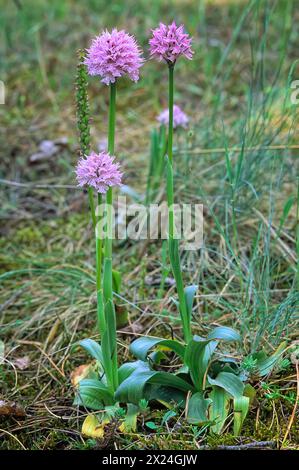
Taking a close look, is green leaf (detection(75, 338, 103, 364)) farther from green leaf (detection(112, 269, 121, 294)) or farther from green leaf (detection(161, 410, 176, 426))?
green leaf (detection(112, 269, 121, 294))

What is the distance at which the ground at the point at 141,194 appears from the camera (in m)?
1.92

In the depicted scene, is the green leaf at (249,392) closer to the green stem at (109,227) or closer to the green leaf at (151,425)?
the green leaf at (151,425)

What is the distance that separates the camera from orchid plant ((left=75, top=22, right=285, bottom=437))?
1635 millimetres

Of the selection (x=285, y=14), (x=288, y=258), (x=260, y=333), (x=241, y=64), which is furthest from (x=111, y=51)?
(x=285, y=14)

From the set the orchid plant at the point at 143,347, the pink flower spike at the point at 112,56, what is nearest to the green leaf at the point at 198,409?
the orchid plant at the point at 143,347

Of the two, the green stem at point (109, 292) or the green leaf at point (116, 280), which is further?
the green leaf at point (116, 280)

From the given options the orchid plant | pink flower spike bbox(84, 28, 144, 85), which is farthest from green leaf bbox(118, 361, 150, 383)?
pink flower spike bbox(84, 28, 144, 85)

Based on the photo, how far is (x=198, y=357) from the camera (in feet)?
5.84

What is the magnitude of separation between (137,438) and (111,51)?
3.41 feet

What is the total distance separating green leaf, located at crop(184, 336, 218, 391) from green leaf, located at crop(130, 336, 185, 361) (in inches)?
2.3

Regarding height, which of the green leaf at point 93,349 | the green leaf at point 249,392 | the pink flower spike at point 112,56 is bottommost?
the green leaf at point 249,392

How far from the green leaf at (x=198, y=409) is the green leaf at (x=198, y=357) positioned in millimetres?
44

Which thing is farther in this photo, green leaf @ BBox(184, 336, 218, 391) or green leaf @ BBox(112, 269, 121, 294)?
green leaf @ BBox(112, 269, 121, 294)

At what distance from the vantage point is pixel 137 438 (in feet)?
5.84
